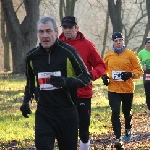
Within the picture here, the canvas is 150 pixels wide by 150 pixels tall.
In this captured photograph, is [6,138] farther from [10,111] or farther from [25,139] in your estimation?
[10,111]

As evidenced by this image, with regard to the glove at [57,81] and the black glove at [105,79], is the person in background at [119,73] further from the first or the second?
the glove at [57,81]

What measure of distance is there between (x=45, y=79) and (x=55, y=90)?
0.17 metres

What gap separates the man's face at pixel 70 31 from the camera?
6.45 meters

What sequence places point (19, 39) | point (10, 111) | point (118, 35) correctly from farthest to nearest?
point (19, 39) < point (10, 111) < point (118, 35)

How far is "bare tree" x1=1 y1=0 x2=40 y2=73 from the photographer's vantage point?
1011 inches

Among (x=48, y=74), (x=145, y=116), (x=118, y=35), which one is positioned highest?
(x=118, y=35)

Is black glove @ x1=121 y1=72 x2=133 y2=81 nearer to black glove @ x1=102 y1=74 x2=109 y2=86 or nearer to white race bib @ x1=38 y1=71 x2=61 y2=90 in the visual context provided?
black glove @ x1=102 y1=74 x2=109 y2=86

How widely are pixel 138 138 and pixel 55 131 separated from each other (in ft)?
14.1

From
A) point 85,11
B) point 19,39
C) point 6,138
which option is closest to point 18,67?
point 19,39

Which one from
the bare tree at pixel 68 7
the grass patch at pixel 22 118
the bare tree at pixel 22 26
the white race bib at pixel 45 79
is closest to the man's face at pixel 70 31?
the white race bib at pixel 45 79

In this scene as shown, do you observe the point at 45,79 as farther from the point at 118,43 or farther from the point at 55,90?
the point at 118,43

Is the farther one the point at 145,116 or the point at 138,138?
the point at 145,116

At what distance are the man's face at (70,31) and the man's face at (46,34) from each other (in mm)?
1417

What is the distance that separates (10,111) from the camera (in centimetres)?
1359
